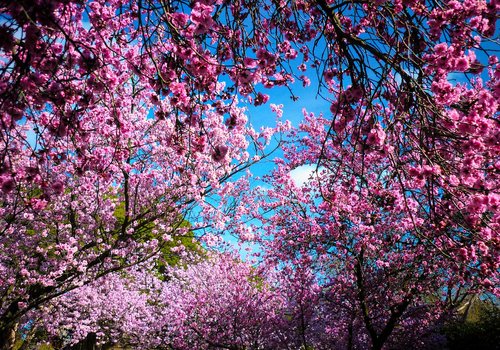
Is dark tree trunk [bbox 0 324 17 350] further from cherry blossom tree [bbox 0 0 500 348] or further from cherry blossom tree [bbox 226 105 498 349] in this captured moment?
cherry blossom tree [bbox 226 105 498 349]

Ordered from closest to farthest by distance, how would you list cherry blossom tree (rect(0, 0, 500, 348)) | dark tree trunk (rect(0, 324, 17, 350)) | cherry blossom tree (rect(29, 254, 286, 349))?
cherry blossom tree (rect(0, 0, 500, 348))
dark tree trunk (rect(0, 324, 17, 350))
cherry blossom tree (rect(29, 254, 286, 349))

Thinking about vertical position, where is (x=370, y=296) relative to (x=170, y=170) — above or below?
below

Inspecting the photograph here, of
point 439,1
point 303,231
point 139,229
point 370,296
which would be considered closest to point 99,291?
point 139,229

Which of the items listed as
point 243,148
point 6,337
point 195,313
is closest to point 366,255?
point 243,148

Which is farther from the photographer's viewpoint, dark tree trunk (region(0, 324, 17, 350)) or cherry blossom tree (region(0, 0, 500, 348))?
dark tree trunk (region(0, 324, 17, 350))

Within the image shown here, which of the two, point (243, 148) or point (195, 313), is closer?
point (243, 148)

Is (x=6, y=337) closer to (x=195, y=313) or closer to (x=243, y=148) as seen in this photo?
(x=195, y=313)

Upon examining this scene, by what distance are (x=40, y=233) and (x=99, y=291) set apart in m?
6.10

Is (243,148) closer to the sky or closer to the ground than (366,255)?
closer to the sky

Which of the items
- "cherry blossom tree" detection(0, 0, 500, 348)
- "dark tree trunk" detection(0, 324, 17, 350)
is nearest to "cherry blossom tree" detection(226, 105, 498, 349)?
"cherry blossom tree" detection(0, 0, 500, 348)

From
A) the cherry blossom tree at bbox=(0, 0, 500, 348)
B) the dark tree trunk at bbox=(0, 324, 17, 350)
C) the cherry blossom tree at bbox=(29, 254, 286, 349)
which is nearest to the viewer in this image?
the cherry blossom tree at bbox=(0, 0, 500, 348)

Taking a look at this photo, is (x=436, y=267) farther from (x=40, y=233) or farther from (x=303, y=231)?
(x=40, y=233)

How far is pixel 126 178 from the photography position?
9.27 meters

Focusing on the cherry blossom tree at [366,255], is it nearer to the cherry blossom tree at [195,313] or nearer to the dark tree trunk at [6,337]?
the cherry blossom tree at [195,313]
